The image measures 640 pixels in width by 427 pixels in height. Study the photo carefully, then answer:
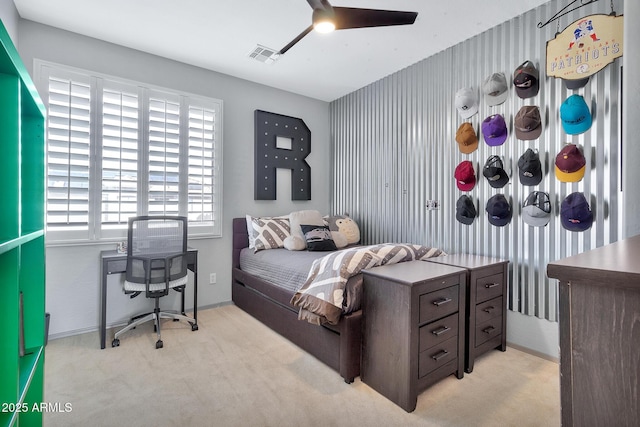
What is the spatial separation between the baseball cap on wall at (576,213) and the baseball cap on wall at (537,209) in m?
0.11

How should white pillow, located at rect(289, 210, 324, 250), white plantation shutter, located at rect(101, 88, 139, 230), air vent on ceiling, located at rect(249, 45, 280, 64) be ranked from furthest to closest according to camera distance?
white pillow, located at rect(289, 210, 324, 250) < air vent on ceiling, located at rect(249, 45, 280, 64) < white plantation shutter, located at rect(101, 88, 139, 230)

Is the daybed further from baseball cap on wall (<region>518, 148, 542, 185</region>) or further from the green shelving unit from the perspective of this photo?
the green shelving unit

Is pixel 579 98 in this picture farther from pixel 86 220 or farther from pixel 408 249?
pixel 86 220

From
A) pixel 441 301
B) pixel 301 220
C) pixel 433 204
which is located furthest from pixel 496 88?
pixel 301 220

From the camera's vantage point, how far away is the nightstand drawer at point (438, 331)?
6.01ft

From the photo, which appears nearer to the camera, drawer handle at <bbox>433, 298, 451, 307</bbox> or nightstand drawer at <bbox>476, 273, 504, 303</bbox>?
drawer handle at <bbox>433, 298, 451, 307</bbox>

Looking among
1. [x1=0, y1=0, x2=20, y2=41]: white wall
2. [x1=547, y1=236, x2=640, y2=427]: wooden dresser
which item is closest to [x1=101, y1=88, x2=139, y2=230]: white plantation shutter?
[x1=0, y1=0, x2=20, y2=41]: white wall

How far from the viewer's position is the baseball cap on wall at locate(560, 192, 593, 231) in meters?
2.14

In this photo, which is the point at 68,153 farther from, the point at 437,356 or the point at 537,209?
the point at 537,209

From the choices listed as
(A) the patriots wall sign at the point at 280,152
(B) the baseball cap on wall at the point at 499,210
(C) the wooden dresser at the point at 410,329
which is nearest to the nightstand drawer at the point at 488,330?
(C) the wooden dresser at the point at 410,329

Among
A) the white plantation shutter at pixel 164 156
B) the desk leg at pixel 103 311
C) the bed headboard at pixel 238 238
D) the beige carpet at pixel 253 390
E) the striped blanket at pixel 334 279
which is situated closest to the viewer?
the beige carpet at pixel 253 390

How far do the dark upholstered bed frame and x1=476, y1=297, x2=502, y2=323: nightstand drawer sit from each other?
922 millimetres

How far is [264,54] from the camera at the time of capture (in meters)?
3.16

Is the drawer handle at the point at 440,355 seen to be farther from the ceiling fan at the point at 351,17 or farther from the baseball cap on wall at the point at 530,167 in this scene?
the ceiling fan at the point at 351,17
